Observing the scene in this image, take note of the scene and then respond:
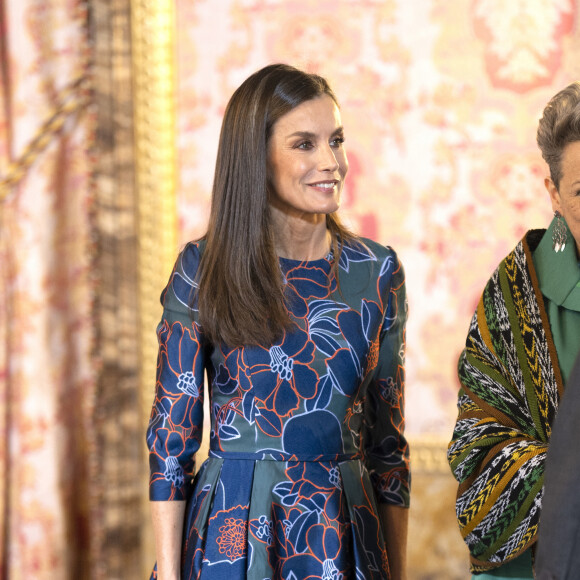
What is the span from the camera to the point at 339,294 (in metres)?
1.56

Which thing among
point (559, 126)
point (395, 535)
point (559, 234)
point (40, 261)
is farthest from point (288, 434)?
point (40, 261)

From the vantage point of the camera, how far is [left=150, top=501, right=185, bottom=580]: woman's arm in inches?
58.5

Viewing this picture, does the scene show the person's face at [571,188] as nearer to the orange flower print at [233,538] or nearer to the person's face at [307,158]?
the person's face at [307,158]

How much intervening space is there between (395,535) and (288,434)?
330 millimetres

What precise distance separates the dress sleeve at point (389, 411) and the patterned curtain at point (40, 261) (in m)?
1.51

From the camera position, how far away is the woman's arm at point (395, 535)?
1.59m

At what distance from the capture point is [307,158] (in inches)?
60.2

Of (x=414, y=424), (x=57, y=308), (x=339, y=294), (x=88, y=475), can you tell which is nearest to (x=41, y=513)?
(x=88, y=475)

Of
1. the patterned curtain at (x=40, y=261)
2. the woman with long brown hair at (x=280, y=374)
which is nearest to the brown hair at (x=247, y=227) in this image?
the woman with long brown hair at (x=280, y=374)

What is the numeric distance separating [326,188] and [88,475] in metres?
1.81

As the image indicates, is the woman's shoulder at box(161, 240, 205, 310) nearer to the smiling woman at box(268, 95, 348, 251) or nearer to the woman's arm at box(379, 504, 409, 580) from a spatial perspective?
the smiling woman at box(268, 95, 348, 251)

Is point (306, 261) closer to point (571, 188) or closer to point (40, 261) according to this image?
point (571, 188)

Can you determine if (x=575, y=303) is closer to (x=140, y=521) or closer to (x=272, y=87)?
(x=272, y=87)

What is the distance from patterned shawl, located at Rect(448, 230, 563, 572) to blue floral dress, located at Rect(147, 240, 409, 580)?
20cm
